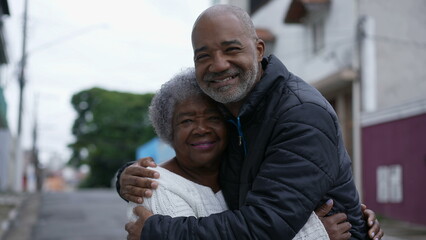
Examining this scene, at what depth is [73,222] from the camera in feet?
38.0

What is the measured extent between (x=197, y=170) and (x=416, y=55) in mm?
12329

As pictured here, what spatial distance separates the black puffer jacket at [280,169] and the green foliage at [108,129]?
118ft

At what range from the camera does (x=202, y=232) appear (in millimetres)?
1879

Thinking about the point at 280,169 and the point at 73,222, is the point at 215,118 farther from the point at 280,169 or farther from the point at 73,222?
the point at 73,222

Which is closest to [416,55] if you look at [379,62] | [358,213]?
[379,62]

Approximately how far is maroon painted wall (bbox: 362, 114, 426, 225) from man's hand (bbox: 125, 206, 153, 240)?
30.7ft

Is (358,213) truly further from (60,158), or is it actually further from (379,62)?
(60,158)

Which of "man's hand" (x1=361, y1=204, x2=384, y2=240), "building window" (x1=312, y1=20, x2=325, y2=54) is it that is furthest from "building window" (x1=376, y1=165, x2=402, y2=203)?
"man's hand" (x1=361, y1=204, x2=384, y2=240)

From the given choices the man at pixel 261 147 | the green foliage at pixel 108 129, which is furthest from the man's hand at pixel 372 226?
the green foliage at pixel 108 129

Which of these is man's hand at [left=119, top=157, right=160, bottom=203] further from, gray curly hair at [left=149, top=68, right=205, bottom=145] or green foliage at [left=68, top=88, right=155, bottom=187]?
green foliage at [left=68, top=88, right=155, bottom=187]

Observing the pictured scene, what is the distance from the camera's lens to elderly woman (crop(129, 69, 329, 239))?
2.16 meters

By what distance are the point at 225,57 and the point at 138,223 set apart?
73 cm

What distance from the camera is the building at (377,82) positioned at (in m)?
11.0

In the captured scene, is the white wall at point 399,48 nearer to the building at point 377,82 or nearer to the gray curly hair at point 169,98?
the building at point 377,82
